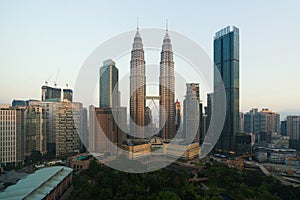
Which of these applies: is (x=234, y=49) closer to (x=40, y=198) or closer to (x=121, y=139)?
(x=121, y=139)

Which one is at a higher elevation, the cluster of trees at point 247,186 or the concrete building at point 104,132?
the concrete building at point 104,132

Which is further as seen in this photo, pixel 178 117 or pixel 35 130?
pixel 178 117

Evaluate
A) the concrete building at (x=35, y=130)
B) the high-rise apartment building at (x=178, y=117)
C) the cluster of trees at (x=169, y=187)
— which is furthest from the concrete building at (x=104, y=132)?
the high-rise apartment building at (x=178, y=117)

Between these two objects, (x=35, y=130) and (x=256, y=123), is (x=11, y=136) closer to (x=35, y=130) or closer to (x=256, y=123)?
(x=35, y=130)

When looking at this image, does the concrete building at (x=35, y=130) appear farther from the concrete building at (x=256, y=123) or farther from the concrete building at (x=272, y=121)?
the concrete building at (x=272, y=121)

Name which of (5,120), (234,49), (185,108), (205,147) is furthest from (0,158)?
(234,49)

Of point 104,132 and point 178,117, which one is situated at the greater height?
point 178,117

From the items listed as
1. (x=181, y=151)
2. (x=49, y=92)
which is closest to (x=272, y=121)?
(x=181, y=151)
